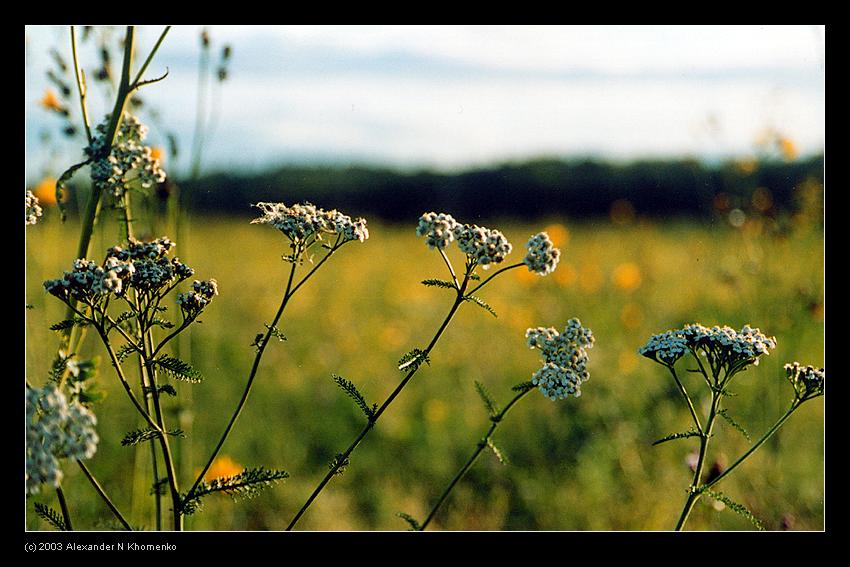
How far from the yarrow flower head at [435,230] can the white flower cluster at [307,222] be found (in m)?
0.17

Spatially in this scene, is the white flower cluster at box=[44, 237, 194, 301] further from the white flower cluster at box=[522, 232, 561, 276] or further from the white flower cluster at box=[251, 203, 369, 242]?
the white flower cluster at box=[522, 232, 561, 276]

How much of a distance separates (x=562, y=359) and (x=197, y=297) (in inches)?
38.2

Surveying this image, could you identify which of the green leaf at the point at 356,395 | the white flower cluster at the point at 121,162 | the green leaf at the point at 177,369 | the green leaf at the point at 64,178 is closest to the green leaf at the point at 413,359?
the green leaf at the point at 356,395

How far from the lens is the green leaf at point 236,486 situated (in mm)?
1817

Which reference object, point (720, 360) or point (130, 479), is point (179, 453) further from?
point (720, 360)

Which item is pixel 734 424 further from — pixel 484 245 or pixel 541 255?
pixel 484 245

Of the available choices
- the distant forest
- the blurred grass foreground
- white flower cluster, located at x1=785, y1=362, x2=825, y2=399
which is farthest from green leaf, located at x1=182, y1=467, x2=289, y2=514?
the distant forest

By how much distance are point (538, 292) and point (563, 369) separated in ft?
13.7

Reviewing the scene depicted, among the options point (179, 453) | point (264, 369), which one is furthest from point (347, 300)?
point (179, 453)

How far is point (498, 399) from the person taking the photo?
15.9 ft

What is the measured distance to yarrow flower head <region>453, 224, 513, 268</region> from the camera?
74.4 inches

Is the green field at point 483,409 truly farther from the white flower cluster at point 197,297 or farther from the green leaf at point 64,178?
the white flower cluster at point 197,297

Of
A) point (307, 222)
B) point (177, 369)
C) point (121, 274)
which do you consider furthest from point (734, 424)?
point (121, 274)

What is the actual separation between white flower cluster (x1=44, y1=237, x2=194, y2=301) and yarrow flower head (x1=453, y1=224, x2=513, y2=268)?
0.72 metres
